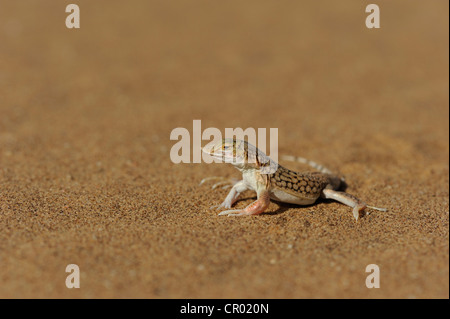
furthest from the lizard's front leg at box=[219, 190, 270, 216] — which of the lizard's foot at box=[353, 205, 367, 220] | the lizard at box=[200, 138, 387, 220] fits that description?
the lizard's foot at box=[353, 205, 367, 220]

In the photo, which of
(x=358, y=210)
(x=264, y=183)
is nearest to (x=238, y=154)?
(x=264, y=183)

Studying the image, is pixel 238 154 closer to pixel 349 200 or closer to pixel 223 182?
pixel 223 182

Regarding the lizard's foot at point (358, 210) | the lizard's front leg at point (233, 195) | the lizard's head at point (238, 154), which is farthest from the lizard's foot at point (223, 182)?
the lizard's foot at point (358, 210)

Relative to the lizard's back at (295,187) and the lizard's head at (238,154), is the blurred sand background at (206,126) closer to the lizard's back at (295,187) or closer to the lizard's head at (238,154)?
the lizard's back at (295,187)

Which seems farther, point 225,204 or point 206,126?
point 206,126

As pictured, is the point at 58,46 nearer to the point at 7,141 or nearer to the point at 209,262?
the point at 7,141

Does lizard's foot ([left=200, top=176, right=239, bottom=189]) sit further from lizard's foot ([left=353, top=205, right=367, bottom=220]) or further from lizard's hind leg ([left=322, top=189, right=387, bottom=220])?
lizard's foot ([left=353, top=205, right=367, bottom=220])
